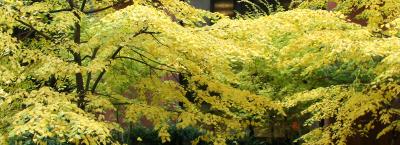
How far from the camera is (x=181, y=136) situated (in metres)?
21.0

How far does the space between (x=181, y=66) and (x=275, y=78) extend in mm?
5289

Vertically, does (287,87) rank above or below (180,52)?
below

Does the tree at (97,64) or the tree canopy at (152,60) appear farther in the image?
the tree canopy at (152,60)

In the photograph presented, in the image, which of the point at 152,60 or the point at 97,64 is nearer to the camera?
the point at 97,64

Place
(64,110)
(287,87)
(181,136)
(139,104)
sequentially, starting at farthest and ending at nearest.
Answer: (181,136) → (287,87) → (139,104) → (64,110)

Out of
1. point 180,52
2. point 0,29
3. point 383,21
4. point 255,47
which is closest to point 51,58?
point 0,29

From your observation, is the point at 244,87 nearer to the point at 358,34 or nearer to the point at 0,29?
the point at 358,34

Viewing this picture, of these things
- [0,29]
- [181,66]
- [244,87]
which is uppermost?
[0,29]

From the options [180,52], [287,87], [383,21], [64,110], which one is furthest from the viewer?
[287,87]

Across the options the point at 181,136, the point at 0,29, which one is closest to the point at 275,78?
the point at 181,136

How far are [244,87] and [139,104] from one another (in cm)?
448

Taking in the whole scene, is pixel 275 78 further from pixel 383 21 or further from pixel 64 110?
pixel 64 110

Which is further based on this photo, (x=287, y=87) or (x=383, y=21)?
(x=287, y=87)

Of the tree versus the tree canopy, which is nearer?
the tree
